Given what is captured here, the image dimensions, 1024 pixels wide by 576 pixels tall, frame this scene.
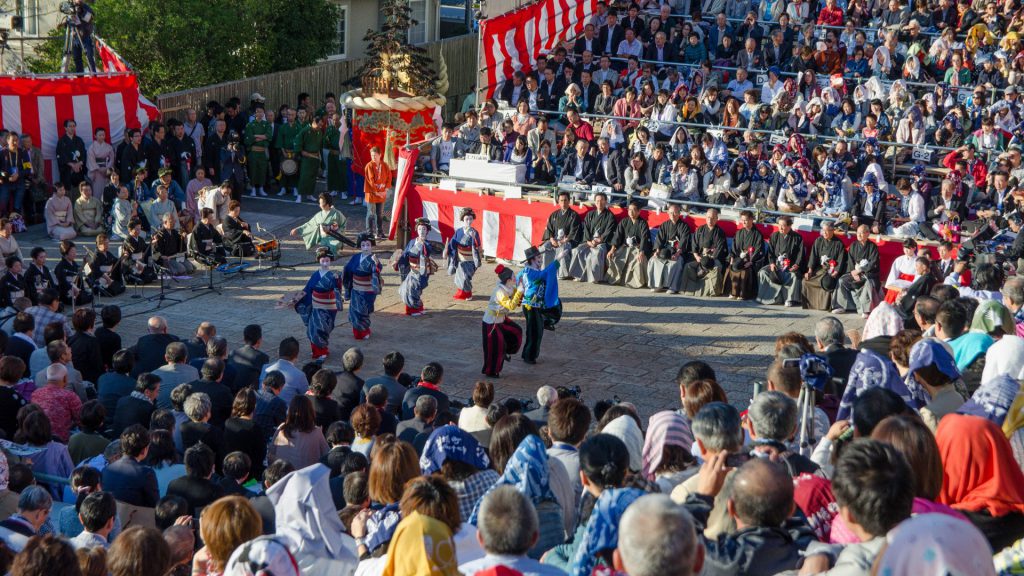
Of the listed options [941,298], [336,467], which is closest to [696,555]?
[336,467]

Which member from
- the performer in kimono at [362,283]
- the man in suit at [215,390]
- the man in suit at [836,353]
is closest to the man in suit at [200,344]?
the man in suit at [215,390]

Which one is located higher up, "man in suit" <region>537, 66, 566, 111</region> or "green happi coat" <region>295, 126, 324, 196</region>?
"man in suit" <region>537, 66, 566, 111</region>

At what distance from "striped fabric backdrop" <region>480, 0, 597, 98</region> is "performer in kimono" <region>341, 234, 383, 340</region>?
290 inches

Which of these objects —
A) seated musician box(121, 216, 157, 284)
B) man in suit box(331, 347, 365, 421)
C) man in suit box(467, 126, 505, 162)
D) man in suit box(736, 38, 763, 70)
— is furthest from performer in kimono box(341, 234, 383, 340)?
man in suit box(736, 38, 763, 70)

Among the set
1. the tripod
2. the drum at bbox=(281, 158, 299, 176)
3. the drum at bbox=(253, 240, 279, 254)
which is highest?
the drum at bbox=(281, 158, 299, 176)

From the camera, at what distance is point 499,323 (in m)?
13.3

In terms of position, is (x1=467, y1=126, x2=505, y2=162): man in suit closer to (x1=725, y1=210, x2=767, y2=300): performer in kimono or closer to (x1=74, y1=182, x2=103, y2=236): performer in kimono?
(x1=725, y1=210, x2=767, y2=300): performer in kimono

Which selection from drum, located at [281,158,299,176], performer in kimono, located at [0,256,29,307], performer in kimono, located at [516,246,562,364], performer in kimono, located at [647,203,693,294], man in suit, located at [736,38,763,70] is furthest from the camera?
drum, located at [281,158,299,176]

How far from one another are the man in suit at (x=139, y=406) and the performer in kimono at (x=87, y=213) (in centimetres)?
1020

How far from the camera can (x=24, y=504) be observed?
21.5 ft

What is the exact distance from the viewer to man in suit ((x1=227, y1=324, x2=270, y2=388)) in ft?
34.3

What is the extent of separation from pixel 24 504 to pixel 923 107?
627 inches

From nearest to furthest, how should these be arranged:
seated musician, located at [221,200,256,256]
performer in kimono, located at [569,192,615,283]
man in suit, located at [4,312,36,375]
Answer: man in suit, located at [4,312,36,375], performer in kimono, located at [569,192,615,283], seated musician, located at [221,200,256,256]

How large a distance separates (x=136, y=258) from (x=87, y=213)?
9.26 feet
